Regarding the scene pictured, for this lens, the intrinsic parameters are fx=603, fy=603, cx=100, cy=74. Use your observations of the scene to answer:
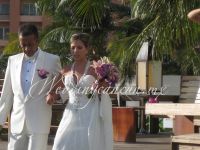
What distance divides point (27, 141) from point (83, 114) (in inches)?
19.1

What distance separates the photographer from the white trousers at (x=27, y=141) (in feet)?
15.0

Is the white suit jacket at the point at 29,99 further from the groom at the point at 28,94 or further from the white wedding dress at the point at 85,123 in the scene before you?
the white wedding dress at the point at 85,123

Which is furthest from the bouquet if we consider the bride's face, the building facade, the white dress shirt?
the building facade

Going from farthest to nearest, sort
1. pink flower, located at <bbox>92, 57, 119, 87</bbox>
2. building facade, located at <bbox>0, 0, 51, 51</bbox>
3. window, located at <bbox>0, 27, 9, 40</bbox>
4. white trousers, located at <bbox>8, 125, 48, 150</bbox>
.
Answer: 1. window, located at <bbox>0, 27, 9, 40</bbox>
2. building facade, located at <bbox>0, 0, 51, 51</bbox>
3. pink flower, located at <bbox>92, 57, 119, 87</bbox>
4. white trousers, located at <bbox>8, 125, 48, 150</bbox>

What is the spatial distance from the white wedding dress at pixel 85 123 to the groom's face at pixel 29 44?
1.22 ft

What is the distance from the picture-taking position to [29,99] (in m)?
4.66

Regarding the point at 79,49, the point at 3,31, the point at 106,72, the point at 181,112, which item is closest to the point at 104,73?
the point at 106,72

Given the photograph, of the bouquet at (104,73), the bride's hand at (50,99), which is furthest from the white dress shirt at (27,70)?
the bouquet at (104,73)

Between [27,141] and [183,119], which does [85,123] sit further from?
[183,119]

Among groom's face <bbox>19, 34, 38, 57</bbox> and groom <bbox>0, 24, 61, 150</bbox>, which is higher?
groom's face <bbox>19, 34, 38, 57</bbox>

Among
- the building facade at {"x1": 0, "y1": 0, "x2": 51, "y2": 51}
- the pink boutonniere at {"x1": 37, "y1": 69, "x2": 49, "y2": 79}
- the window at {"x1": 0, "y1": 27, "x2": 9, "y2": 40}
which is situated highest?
the building facade at {"x1": 0, "y1": 0, "x2": 51, "y2": 51}

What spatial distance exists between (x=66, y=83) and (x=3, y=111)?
0.55 meters

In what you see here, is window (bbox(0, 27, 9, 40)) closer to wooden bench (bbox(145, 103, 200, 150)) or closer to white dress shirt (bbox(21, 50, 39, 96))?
wooden bench (bbox(145, 103, 200, 150))

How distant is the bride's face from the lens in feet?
15.5
